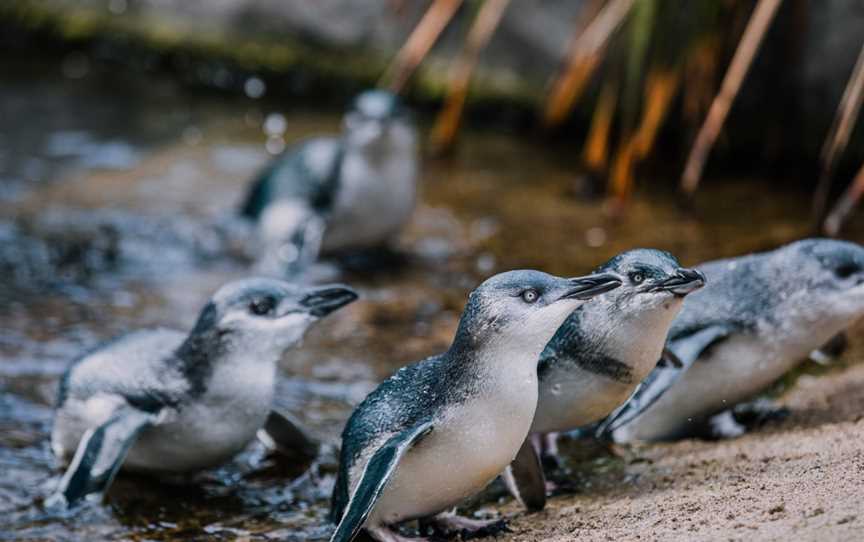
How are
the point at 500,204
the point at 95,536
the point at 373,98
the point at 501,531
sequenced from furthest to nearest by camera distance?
the point at 500,204
the point at 373,98
the point at 95,536
the point at 501,531

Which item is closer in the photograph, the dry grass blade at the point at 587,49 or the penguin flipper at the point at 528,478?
the penguin flipper at the point at 528,478

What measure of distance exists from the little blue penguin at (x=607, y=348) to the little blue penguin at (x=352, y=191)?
2574mm

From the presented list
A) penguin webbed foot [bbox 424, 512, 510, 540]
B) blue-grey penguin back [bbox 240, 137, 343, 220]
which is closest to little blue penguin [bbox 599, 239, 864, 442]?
penguin webbed foot [bbox 424, 512, 510, 540]

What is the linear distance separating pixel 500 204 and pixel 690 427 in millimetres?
2887

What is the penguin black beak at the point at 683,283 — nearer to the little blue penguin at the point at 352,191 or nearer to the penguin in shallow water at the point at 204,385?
the penguin in shallow water at the point at 204,385

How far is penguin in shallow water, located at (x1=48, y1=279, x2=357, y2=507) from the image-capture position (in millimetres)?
3447

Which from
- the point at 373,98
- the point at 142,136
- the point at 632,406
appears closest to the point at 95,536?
the point at 632,406

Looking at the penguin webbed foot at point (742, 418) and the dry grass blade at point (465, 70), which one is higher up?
the dry grass blade at point (465, 70)

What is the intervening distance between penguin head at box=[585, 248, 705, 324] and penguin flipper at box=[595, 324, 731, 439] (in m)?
0.34

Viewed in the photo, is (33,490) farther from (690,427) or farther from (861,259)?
(861,259)

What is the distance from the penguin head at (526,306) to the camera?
9.16 feet

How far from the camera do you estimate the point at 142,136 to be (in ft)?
24.7

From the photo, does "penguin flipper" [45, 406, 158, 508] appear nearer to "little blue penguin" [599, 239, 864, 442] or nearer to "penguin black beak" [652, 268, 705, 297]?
"little blue penguin" [599, 239, 864, 442]

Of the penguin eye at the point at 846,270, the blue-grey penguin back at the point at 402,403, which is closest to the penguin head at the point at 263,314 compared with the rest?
the blue-grey penguin back at the point at 402,403
